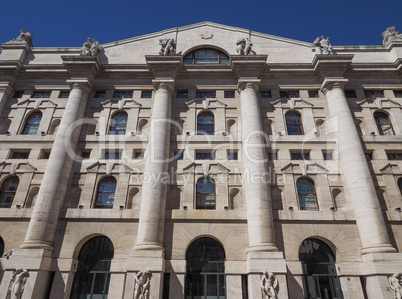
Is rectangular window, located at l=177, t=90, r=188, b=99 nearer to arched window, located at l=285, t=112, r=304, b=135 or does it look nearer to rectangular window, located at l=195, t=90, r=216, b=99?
rectangular window, located at l=195, t=90, r=216, b=99

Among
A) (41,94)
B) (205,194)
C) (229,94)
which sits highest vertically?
(41,94)

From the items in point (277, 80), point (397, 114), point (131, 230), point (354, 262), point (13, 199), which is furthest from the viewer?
point (277, 80)

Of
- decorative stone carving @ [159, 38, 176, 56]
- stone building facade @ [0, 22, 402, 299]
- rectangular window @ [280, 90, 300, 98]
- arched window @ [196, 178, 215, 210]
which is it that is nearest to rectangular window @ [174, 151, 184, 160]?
stone building facade @ [0, 22, 402, 299]

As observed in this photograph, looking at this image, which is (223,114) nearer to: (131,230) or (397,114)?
(131,230)

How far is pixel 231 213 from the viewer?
21.4m

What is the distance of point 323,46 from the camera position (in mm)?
28062

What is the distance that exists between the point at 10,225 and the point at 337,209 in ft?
86.8

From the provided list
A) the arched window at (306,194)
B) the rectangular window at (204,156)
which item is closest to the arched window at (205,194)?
the rectangular window at (204,156)

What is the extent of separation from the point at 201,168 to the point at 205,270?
26.9 ft

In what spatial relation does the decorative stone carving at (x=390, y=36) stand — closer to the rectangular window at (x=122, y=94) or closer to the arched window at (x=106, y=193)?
the rectangular window at (x=122, y=94)

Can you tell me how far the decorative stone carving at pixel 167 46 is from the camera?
91.8 ft

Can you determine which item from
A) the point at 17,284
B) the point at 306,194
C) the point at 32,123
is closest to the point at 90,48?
the point at 32,123

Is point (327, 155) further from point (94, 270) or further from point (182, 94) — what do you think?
point (94, 270)

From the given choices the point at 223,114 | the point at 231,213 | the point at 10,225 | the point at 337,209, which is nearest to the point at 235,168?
the point at 231,213
